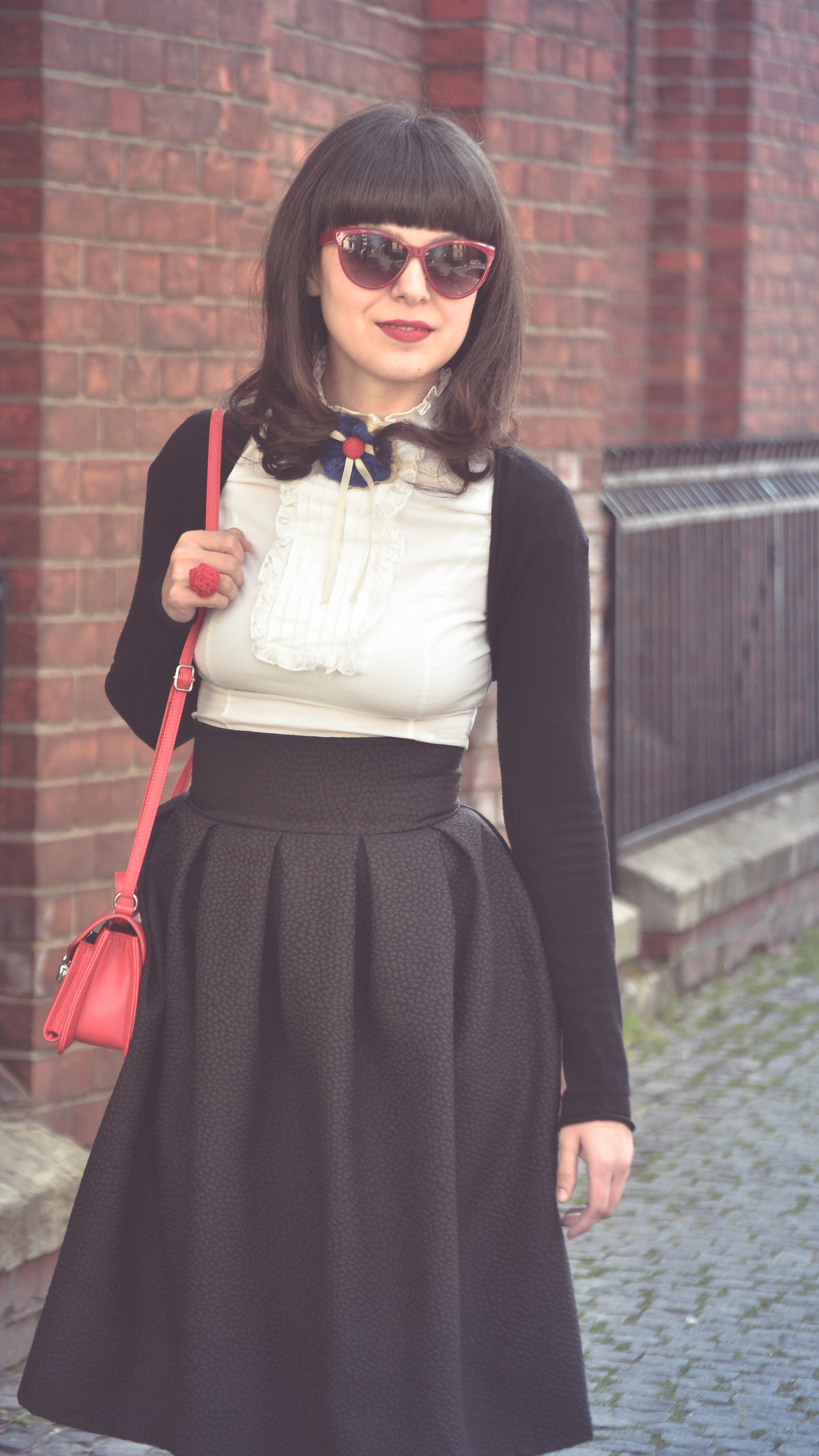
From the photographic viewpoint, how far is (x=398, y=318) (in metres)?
2.20

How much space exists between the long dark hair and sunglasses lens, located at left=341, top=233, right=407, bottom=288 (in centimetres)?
3

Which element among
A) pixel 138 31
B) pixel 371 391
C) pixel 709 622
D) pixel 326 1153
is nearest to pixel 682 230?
pixel 709 622

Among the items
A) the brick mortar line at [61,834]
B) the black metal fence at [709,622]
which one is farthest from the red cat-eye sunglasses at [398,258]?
the black metal fence at [709,622]

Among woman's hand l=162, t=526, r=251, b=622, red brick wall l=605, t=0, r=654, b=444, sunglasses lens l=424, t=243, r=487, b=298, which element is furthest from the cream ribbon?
red brick wall l=605, t=0, r=654, b=444

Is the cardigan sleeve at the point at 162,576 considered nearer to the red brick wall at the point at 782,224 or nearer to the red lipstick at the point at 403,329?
the red lipstick at the point at 403,329

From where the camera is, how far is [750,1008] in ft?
20.9

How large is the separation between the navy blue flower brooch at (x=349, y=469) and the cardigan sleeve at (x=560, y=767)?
0.15m

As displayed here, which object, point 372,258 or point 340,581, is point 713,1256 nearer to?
point 340,581

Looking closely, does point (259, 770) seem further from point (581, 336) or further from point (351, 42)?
point (581, 336)

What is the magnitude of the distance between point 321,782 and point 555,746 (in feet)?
0.94

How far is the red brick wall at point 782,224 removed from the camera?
311 inches

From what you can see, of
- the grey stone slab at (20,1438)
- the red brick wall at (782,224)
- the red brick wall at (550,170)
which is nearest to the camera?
the grey stone slab at (20,1438)

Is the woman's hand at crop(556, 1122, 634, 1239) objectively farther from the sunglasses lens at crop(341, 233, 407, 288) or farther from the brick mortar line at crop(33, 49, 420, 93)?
the brick mortar line at crop(33, 49, 420, 93)

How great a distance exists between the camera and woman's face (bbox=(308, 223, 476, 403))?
2174 millimetres
